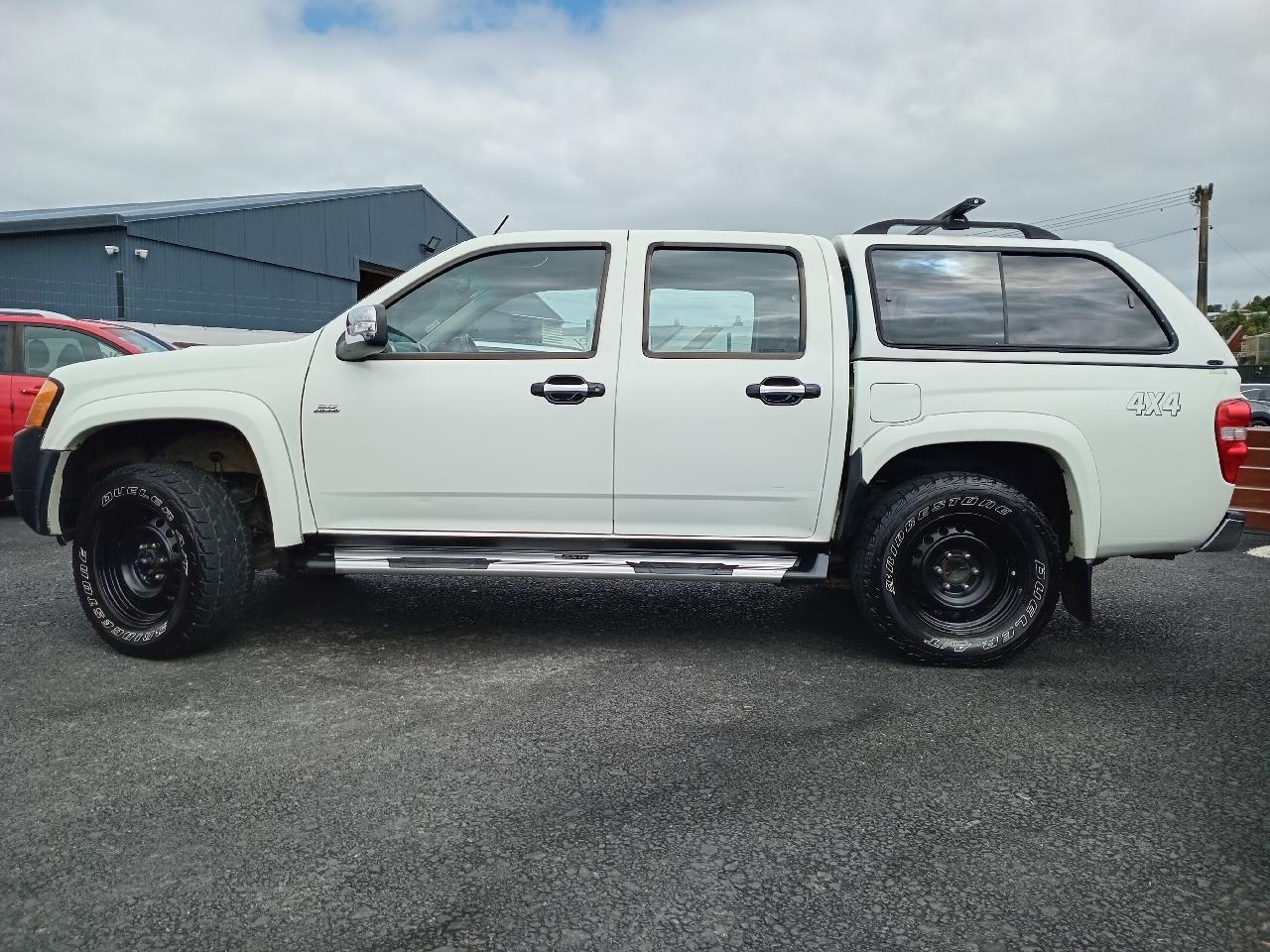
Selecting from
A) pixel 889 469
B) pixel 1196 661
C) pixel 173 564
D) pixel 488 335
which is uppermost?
pixel 488 335

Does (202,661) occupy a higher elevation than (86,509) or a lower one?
lower

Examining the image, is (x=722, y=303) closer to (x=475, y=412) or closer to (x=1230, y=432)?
(x=475, y=412)

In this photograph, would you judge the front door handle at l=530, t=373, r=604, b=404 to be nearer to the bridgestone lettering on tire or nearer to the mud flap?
the bridgestone lettering on tire

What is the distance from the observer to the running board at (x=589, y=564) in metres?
4.18

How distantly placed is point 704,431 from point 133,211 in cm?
2102

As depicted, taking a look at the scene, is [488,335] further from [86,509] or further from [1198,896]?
[1198,896]

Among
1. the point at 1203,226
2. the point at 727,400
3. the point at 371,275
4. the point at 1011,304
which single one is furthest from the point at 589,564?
the point at 1203,226

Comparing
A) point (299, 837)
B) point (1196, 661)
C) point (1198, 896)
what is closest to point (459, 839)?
point (299, 837)

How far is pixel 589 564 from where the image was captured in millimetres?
4219

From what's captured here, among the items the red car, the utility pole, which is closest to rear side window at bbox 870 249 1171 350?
the red car

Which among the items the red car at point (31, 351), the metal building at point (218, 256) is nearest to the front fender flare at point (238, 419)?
the red car at point (31, 351)

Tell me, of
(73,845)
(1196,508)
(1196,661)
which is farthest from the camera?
(1196,661)

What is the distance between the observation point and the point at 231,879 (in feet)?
7.89

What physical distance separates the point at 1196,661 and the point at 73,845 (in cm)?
440
